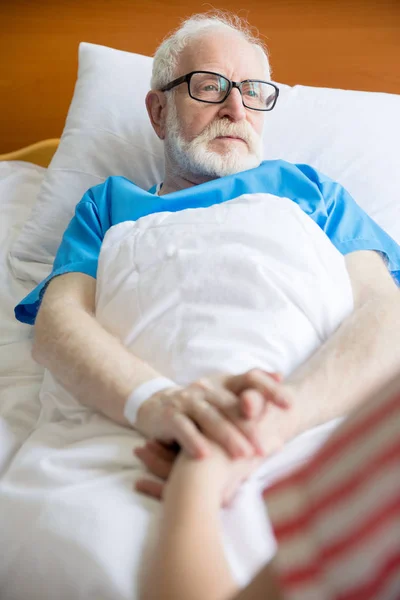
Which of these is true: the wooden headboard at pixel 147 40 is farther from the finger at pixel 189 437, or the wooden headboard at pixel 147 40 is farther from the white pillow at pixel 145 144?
the finger at pixel 189 437

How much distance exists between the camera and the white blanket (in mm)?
646

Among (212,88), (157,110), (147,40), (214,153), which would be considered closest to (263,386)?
(214,153)

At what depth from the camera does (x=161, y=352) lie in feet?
2.99

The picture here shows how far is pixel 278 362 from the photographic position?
894mm

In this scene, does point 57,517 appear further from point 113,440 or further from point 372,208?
point 372,208

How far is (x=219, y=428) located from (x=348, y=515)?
337 millimetres

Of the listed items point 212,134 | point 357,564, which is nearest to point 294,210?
point 212,134

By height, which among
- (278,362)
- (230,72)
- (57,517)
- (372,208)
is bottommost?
(57,517)

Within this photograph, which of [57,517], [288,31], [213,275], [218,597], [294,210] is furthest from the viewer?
[288,31]

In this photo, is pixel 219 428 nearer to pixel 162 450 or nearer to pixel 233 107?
pixel 162 450

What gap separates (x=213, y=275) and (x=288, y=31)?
123 centimetres

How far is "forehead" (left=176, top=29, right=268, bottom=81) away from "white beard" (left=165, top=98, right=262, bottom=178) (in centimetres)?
12

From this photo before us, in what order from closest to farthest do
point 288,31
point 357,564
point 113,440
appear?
point 357,564, point 113,440, point 288,31

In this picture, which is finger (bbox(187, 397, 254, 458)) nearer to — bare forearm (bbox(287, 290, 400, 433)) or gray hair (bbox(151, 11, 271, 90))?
bare forearm (bbox(287, 290, 400, 433))
